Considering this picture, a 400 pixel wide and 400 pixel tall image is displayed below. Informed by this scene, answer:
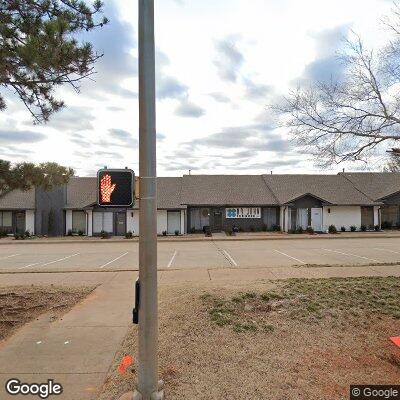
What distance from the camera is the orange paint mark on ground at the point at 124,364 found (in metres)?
5.06

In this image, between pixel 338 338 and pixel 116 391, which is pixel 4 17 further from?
pixel 338 338

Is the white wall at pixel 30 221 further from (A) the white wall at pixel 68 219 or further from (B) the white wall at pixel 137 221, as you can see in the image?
(B) the white wall at pixel 137 221

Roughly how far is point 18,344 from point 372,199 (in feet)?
130

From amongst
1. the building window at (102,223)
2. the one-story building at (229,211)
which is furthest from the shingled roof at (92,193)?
the building window at (102,223)

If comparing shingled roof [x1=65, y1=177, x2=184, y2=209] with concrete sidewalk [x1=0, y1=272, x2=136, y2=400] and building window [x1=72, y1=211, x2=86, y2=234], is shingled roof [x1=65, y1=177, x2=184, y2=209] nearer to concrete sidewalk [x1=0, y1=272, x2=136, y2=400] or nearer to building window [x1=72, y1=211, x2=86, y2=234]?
building window [x1=72, y1=211, x2=86, y2=234]

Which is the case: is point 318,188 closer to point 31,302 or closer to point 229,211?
point 229,211

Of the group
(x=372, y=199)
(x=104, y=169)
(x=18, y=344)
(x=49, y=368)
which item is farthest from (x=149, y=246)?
(x=372, y=199)

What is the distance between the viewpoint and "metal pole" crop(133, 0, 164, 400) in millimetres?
4156

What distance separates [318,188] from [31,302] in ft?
120

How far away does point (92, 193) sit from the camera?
40.0 metres

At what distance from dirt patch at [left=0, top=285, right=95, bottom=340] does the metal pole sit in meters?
3.77

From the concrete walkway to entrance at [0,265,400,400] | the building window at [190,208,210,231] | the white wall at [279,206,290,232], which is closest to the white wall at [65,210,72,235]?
the building window at [190,208,210,231]

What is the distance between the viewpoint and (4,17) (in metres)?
6.86

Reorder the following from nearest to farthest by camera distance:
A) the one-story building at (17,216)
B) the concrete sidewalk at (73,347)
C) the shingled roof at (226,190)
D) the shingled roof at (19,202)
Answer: the concrete sidewalk at (73,347) < the shingled roof at (19,202) < the one-story building at (17,216) < the shingled roof at (226,190)
